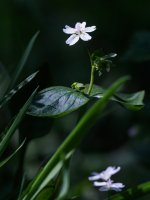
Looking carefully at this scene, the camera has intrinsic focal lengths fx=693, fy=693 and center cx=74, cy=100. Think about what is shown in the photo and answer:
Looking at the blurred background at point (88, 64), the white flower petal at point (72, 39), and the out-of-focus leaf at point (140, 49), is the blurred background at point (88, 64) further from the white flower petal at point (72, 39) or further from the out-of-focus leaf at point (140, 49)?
the white flower petal at point (72, 39)

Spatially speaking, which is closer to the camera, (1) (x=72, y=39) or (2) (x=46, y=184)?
(2) (x=46, y=184)

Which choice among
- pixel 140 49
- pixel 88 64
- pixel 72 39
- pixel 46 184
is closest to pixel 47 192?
pixel 46 184

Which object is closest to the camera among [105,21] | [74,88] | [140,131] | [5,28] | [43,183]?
[43,183]

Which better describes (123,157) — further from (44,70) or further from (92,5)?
(44,70)

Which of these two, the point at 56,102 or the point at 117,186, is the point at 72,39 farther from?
the point at 117,186

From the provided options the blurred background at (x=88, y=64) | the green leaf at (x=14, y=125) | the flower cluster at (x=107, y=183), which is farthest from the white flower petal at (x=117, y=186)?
the blurred background at (x=88, y=64)

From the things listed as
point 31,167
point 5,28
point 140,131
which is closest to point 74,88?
point 140,131
